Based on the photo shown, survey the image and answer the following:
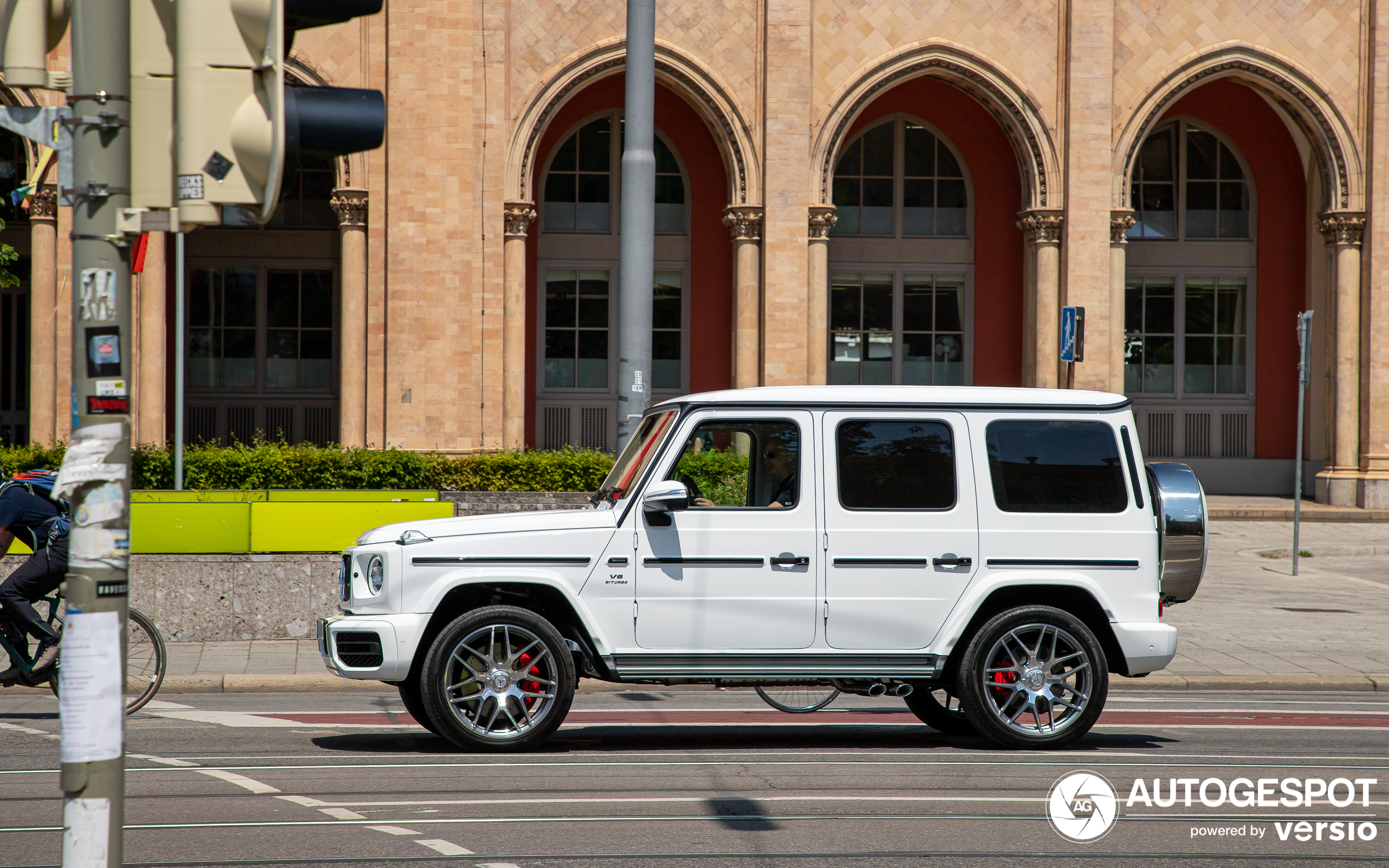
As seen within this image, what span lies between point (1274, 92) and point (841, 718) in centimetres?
2172

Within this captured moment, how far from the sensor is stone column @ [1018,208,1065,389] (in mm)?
25672

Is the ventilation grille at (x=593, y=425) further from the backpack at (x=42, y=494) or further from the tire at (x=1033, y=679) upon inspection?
the tire at (x=1033, y=679)

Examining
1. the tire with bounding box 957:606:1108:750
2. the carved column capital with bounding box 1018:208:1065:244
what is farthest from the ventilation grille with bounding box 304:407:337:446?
the tire with bounding box 957:606:1108:750

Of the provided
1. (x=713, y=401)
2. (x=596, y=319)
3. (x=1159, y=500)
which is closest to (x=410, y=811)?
(x=713, y=401)

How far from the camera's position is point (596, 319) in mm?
28031

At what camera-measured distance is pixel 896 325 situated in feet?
94.2

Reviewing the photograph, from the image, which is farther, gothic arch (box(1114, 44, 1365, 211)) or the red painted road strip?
gothic arch (box(1114, 44, 1365, 211))

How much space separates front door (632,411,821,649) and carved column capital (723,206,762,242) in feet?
58.3

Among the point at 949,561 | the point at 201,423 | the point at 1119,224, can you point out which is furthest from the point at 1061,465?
the point at 201,423

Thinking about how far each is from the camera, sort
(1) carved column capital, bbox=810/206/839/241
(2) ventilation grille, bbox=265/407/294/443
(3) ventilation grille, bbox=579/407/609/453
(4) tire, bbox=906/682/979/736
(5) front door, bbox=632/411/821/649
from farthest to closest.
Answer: (2) ventilation grille, bbox=265/407/294/443 → (3) ventilation grille, bbox=579/407/609/453 → (1) carved column capital, bbox=810/206/839/241 → (4) tire, bbox=906/682/979/736 → (5) front door, bbox=632/411/821/649

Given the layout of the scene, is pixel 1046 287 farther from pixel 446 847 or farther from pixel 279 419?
pixel 446 847

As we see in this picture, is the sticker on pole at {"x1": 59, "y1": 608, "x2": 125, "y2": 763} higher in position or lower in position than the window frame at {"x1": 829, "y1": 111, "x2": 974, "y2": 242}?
lower

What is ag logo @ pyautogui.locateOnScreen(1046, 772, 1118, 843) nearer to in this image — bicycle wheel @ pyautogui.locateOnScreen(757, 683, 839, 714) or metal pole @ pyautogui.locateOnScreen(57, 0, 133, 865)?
bicycle wheel @ pyautogui.locateOnScreen(757, 683, 839, 714)

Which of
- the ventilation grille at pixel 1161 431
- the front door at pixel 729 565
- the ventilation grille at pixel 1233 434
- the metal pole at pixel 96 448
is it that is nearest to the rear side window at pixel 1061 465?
the front door at pixel 729 565
